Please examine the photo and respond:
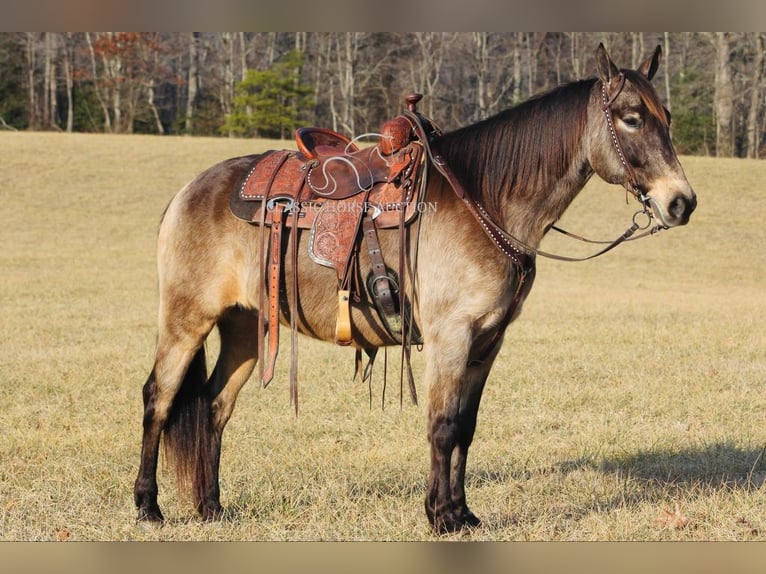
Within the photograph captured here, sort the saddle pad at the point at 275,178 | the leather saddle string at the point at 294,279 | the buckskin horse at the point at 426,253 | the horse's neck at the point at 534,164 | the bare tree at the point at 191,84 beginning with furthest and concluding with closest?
the bare tree at the point at 191,84
the saddle pad at the point at 275,178
the leather saddle string at the point at 294,279
the horse's neck at the point at 534,164
the buckskin horse at the point at 426,253

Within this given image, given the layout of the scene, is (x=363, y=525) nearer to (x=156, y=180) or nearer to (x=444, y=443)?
(x=444, y=443)

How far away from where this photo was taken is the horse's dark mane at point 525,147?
175 inches

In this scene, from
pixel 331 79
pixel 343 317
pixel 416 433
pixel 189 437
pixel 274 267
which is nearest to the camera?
pixel 343 317

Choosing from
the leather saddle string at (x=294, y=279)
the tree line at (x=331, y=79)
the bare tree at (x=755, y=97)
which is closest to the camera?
the leather saddle string at (x=294, y=279)

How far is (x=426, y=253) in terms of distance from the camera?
448 cm

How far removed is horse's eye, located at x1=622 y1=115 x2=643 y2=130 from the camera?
13.7 feet

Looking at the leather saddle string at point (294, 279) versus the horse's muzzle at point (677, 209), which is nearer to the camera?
the horse's muzzle at point (677, 209)

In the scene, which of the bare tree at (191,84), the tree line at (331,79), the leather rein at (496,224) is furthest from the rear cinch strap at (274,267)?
the bare tree at (191,84)

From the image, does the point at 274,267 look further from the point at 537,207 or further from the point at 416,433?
the point at 416,433

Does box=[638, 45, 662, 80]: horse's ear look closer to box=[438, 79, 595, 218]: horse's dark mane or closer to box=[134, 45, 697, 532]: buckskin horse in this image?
box=[134, 45, 697, 532]: buckskin horse

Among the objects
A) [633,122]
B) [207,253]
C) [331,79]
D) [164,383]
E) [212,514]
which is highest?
[331,79]

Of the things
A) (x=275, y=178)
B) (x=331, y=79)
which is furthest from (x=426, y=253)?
(x=331, y=79)

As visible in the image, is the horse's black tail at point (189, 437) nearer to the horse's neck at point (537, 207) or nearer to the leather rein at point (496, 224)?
the leather rein at point (496, 224)

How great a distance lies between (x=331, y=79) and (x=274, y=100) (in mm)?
3900
